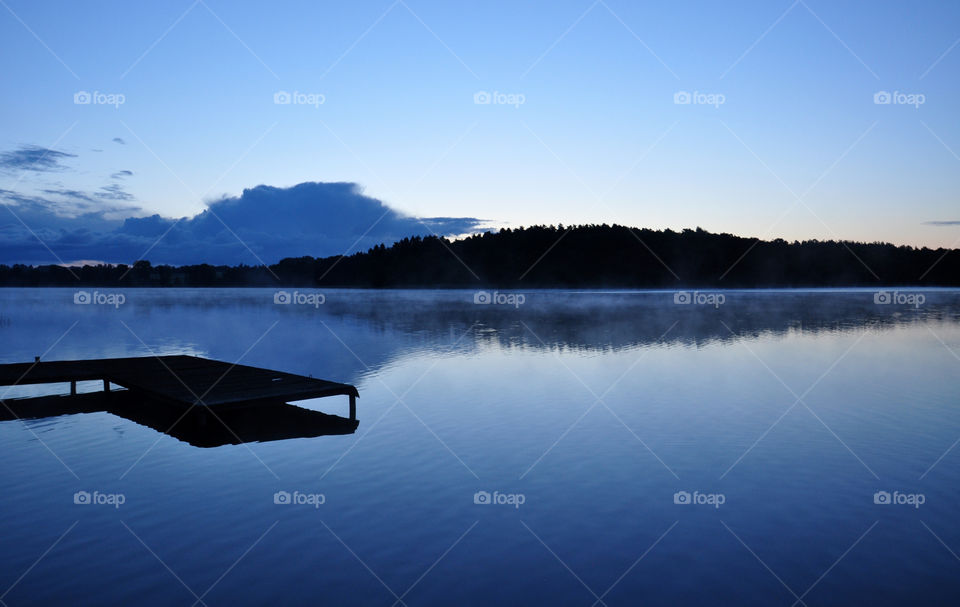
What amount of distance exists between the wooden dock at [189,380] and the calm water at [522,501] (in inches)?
53.5

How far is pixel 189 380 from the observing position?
2169 centimetres

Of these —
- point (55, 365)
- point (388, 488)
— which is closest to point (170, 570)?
point (388, 488)

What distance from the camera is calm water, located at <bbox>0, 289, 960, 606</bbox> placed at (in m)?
8.52

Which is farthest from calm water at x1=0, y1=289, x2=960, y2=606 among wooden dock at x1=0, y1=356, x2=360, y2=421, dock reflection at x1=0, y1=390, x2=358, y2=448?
wooden dock at x1=0, y1=356, x2=360, y2=421

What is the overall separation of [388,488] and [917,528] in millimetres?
8760

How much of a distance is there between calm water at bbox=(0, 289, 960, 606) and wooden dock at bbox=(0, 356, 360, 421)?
136 centimetres

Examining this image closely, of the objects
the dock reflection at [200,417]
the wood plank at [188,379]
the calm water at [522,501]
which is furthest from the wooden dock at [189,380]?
the calm water at [522,501]

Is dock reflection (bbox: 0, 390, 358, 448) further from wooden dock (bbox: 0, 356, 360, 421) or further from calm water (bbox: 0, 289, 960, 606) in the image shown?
calm water (bbox: 0, 289, 960, 606)

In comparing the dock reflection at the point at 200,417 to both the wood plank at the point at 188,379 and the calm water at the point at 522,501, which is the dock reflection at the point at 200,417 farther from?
the calm water at the point at 522,501

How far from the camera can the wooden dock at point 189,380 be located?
18062 mm

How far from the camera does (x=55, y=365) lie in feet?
87.1

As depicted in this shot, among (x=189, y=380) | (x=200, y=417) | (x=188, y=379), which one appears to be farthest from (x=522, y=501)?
(x=188, y=379)

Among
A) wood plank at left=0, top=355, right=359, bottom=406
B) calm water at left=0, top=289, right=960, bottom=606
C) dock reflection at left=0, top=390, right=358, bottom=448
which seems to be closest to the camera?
calm water at left=0, top=289, right=960, bottom=606

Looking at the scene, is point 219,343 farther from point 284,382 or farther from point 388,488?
point 388,488
